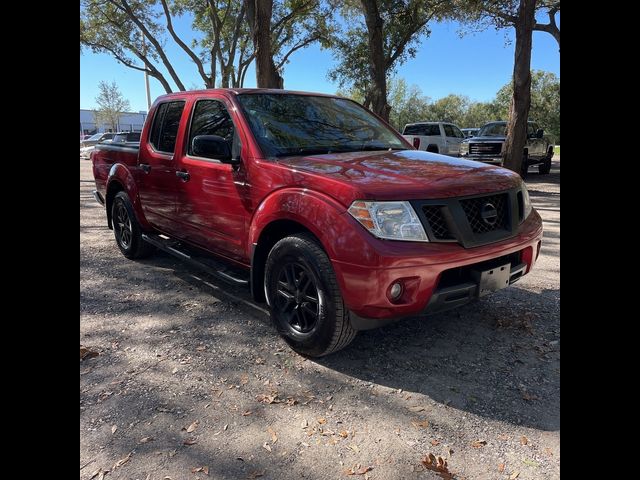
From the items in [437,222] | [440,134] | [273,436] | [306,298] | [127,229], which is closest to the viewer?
[273,436]

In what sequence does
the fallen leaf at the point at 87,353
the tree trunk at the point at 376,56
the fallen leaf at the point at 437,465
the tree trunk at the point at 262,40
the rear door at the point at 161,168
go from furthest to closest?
the tree trunk at the point at 376,56 < the tree trunk at the point at 262,40 < the rear door at the point at 161,168 < the fallen leaf at the point at 87,353 < the fallen leaf at the point at 437,465

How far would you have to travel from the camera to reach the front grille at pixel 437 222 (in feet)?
8.75

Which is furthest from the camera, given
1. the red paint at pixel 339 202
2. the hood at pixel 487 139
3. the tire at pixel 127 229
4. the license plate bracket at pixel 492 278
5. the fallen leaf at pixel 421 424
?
the hood at pixel 487 139

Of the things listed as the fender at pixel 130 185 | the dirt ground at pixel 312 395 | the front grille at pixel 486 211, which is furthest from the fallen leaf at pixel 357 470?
the fender at pixel 130 185

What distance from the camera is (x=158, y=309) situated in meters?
4.11

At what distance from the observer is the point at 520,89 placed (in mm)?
12227

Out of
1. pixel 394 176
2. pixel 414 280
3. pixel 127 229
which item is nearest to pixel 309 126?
pixel 394 176

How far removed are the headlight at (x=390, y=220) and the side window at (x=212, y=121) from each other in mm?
1398

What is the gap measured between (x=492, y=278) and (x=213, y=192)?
7.42 feet

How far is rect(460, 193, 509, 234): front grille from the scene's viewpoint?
2811mm

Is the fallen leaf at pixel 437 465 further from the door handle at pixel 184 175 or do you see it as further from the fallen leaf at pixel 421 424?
the door handle at pixel 184 175

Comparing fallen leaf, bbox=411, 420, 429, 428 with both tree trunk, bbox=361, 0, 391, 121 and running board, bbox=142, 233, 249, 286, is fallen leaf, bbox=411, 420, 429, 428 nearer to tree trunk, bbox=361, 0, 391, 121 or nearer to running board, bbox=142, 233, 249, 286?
running board, bbox=142, 233, 249, 286

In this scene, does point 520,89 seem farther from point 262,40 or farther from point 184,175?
point 184,175
